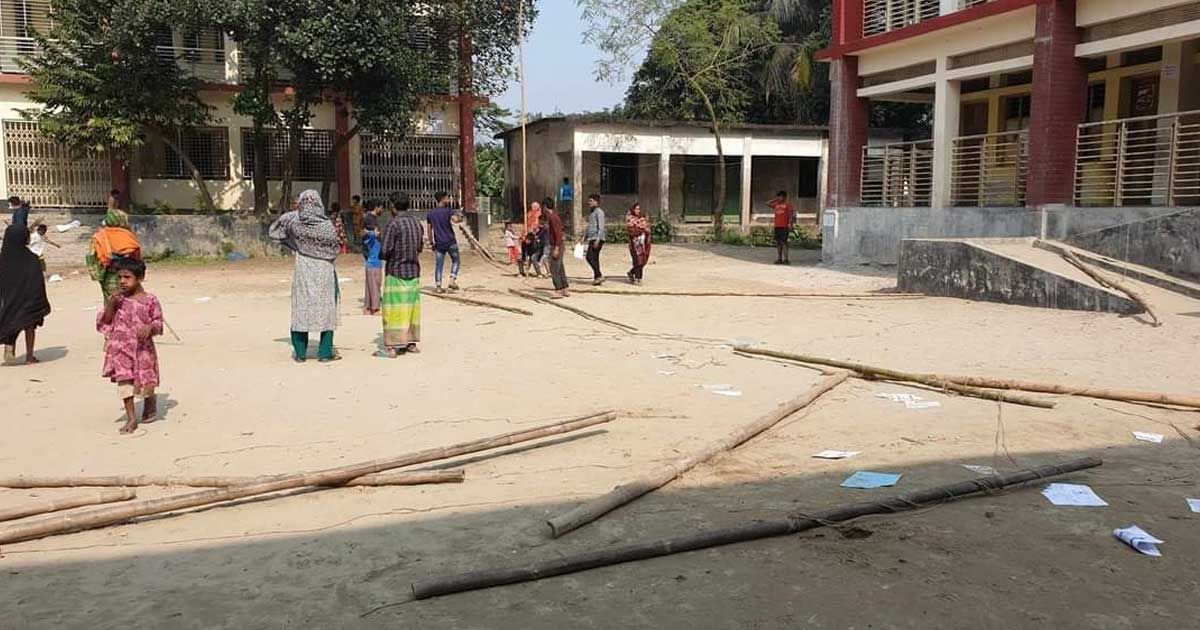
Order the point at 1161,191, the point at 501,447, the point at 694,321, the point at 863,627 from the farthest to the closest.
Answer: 1. the point at 1161,191
2. the point at 694,321
3. the point at 501,447
4. the point at 863,627

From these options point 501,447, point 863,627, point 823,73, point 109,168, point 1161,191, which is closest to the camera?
point 863,627

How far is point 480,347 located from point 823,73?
2318cm

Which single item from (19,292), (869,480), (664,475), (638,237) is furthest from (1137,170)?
(19,292)

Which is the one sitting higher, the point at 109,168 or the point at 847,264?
the point at 109,168

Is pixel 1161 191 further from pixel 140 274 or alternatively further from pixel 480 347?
pixel 140 274

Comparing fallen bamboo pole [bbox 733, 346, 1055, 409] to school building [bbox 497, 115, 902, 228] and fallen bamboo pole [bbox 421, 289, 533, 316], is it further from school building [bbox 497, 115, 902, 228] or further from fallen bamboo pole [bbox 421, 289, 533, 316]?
school building [bbox 497, 115, 902, 228]

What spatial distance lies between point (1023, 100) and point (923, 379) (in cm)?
1411

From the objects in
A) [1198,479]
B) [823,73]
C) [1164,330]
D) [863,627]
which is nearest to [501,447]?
[863,627]

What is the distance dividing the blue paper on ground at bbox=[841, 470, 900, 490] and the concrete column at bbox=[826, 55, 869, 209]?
14739 millimetres

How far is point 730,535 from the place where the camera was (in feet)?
12.1

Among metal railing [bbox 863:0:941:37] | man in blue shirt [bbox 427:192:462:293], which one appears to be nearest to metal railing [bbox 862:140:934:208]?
metal railing [bbox 863:0:941:37]

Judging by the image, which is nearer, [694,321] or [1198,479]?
[1198,479]

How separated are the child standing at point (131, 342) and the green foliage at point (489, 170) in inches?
1265

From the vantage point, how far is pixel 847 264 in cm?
1833
